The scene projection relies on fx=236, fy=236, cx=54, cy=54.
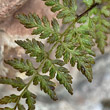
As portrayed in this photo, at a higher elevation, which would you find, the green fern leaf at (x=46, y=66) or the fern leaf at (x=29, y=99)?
the green fern leaf at (x=46, y=66)

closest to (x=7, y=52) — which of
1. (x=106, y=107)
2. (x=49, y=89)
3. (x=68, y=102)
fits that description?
(x=49, y=89)

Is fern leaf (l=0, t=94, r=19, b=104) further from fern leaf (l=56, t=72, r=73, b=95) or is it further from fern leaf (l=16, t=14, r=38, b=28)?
fern leaf (l=16, t=14, r=38, b=28)

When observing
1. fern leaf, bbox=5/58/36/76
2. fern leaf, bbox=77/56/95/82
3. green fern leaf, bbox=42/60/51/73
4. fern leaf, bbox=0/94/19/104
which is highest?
fern leaf, bbox=5/58/36/76

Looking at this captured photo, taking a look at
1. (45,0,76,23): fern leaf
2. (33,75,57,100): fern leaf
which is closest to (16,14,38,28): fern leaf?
(45,0,76,23): fern leaf

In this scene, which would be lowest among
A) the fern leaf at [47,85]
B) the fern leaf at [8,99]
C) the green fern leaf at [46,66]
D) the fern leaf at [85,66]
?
the fern leaf at [85,66]

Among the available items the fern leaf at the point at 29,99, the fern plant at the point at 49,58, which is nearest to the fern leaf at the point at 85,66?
the fern plant at the point at 49,58

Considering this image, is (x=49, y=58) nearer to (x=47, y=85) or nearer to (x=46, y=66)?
(x=46, y=66)

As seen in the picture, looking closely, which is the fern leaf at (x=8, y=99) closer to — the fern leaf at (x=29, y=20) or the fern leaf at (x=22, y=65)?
the fern leaf at (x=22, y=65)

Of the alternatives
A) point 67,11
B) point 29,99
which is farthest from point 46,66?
point 67,11

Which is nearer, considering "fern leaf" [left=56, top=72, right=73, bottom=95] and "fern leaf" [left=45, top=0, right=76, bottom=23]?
"fern leaf" [left=56, top=72, right=73, bottom=95]

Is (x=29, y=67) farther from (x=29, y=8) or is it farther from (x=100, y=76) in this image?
(x=100, y=76)

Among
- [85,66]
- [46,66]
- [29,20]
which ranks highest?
[29,20]
